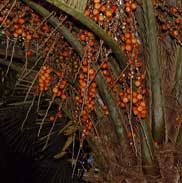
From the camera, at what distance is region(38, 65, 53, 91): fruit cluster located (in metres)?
1.96

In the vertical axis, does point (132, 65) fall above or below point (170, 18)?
below

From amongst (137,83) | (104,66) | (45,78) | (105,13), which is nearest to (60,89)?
(45,78)

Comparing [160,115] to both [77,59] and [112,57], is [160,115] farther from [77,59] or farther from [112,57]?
[77,59]

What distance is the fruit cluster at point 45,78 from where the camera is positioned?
196 centimetres

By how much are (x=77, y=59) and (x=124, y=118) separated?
395mm

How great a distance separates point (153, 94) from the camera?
6.10ft

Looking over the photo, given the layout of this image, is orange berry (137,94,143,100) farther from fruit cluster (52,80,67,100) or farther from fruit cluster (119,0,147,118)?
fruit cluster (52,80,67,100)

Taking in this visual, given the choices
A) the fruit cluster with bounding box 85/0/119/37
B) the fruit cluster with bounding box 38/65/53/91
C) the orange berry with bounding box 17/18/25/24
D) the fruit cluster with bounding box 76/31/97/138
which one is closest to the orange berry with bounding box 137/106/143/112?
the fruit cluster with bounding box 76/31/97/138

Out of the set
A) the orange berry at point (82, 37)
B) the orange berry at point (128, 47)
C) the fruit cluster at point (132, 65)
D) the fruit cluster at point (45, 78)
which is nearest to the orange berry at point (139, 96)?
the fruit cluster at point (132, 65)

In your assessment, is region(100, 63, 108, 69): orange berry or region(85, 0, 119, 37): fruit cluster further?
region(100, 63, 108, 69): orange berry

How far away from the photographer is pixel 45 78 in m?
1.99

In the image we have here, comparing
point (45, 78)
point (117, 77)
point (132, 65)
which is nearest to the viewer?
point (132, 65)

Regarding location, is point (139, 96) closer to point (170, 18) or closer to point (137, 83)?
point (137, 83)

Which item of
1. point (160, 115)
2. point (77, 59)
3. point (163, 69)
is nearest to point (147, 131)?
point (160, 115)
